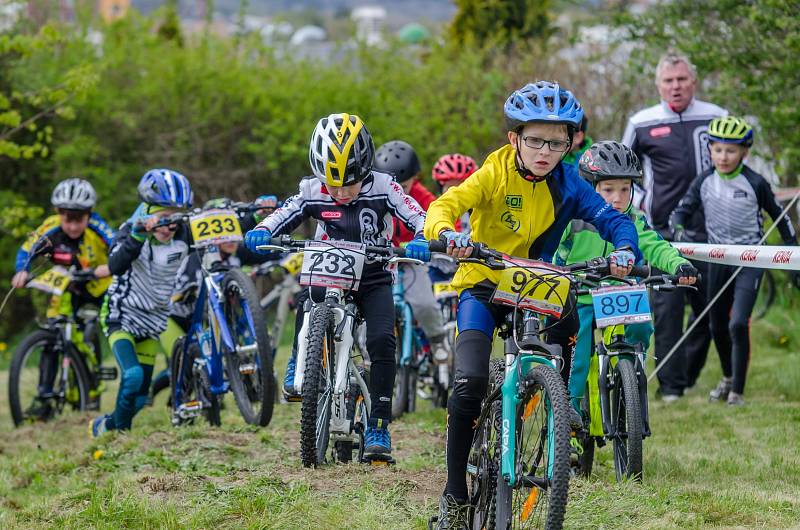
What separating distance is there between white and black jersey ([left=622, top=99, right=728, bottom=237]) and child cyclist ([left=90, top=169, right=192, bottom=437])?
3.71m

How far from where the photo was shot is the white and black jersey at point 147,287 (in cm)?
952

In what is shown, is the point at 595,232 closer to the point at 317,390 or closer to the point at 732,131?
the point at 317,390

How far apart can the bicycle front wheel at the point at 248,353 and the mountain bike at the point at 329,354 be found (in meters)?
1.13

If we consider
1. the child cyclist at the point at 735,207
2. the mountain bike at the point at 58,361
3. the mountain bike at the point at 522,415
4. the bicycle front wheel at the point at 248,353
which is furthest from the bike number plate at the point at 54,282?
the mountain bike at the point at 522,415

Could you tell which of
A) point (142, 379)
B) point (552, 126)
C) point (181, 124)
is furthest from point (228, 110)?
point (552, 126)

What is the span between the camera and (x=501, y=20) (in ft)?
75.3

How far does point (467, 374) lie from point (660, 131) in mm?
Result: 5196

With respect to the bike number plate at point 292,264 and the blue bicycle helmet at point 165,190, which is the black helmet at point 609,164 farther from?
the bike number plate at point 292,264

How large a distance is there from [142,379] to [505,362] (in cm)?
482

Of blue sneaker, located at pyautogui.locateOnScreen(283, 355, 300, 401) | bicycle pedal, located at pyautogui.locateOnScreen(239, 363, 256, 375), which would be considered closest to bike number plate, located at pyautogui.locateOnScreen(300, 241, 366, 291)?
blue sneaker, located at pyautogui.locateOnScreen(283, 355, 300, 401)

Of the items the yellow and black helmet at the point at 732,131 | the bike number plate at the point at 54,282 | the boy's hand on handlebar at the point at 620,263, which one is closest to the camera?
the boy's hand on handlebar at the point at 620,263

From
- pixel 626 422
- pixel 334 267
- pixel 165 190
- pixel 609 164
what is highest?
pixel 165 190

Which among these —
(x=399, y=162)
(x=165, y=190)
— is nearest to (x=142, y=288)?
(x=165, y=190)

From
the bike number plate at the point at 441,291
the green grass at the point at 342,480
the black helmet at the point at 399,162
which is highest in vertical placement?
the black helmet at the point at 399,162
